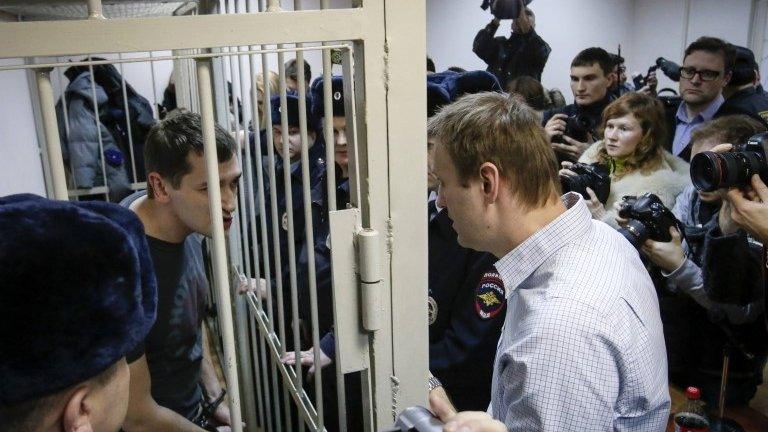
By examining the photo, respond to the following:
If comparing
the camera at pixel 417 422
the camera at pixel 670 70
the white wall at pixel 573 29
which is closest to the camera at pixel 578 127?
the camera at pixel 670 70

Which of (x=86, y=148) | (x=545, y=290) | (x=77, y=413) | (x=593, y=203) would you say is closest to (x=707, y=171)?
(x=593, y=203)

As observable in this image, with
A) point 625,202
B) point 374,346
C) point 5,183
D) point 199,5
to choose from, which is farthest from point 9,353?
point 5,183

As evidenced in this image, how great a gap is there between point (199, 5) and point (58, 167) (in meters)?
1.21

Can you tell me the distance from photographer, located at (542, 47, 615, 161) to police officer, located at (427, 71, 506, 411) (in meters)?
1.45

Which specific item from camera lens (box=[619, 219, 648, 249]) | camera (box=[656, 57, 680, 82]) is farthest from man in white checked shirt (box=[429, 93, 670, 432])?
camera (box=[656, 57, 680, 82])

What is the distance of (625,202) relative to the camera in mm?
1826

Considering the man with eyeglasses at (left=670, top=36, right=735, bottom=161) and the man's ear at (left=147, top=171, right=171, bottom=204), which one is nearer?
the man's ear at (left=147, top=171, right=171, bottom=204)

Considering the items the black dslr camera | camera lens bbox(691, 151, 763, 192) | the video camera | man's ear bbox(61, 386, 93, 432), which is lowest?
the black dslr camera

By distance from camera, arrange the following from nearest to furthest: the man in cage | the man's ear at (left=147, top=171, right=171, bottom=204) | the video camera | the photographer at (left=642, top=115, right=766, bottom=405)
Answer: the man in cage < the man's ear at (left=147, top=171, right=171, bottom=204) < the photographer at (left=642, top=115, right=766, bottom=405) < the video camera

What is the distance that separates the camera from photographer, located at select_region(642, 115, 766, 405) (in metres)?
1.65

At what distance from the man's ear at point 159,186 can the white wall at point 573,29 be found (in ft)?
15.3

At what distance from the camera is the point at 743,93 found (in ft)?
8.07

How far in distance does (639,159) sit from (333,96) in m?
1.29

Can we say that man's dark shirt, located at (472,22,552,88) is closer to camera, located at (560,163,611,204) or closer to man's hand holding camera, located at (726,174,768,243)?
camera, located at (560,163,611,204)
